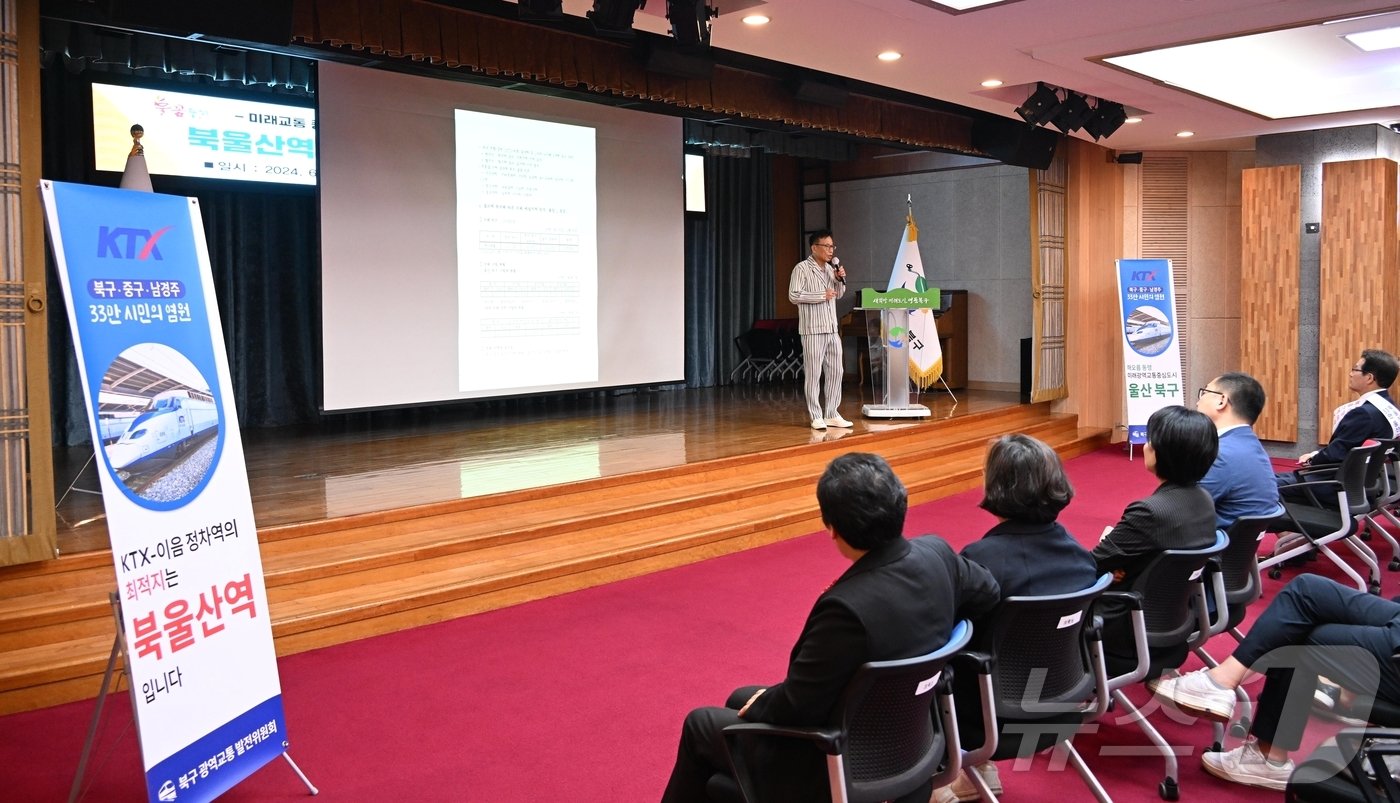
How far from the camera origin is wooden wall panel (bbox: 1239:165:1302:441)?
9016mm

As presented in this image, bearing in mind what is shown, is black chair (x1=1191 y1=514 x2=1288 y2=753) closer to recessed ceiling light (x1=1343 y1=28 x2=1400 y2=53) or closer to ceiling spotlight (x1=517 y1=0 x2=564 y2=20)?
ceiling spotlight (x1=517 y1=0 x2=564 y2=20)

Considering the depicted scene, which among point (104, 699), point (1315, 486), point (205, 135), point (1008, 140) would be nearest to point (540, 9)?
point (205, 135)

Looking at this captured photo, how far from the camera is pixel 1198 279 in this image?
993cm

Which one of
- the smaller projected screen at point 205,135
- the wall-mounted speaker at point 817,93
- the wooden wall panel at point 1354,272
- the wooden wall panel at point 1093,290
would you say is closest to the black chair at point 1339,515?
the wall-mounted speaker at point 817,93

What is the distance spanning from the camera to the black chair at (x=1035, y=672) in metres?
2.50

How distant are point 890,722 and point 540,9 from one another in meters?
3.93

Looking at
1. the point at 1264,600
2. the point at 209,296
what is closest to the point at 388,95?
the point at 209,296

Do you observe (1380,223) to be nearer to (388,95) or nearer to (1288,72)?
(1288,72)

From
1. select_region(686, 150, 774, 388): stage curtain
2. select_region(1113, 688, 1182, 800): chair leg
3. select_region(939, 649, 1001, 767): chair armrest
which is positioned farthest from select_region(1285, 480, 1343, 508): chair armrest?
select_region(686, 150, 774, 388): stage curtain

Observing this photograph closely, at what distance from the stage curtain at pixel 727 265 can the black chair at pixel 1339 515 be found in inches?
283

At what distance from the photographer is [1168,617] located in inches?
119

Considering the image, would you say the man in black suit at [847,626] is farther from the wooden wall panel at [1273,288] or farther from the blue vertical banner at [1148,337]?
the wooden wall panel at [1273,288]

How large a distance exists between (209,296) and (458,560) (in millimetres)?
2249

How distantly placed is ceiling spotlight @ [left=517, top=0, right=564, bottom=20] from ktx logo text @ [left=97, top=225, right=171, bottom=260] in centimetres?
256
